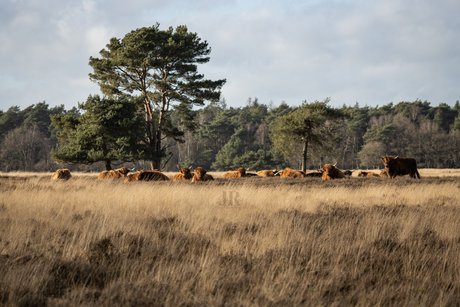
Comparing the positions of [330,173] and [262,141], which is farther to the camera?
[262,141]

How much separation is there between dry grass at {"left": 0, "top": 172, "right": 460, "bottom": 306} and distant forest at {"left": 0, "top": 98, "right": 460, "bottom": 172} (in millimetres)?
40756

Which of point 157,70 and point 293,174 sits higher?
point 157,70

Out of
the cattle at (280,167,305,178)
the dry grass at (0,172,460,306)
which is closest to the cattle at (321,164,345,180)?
the cattle at (280,167,305,178)

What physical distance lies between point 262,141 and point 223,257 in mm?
61672

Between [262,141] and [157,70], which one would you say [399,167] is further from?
[262,141]

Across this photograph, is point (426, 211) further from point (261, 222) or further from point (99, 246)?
point (99, 246)

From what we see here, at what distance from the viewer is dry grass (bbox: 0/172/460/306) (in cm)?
289

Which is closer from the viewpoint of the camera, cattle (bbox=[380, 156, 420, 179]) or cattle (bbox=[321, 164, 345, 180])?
cattle (bbox=[380, 156, 420, 179])

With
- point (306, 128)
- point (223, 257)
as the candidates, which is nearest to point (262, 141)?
point (306, 128)

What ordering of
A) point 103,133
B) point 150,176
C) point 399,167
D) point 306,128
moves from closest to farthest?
point 150,176, point 399,167, point 103,133, point 306,128

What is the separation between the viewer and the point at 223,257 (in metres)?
3.77

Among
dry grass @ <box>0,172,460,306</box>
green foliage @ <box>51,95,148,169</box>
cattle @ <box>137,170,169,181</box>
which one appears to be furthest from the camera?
green foliage @ <box>51,95,148,169</box>

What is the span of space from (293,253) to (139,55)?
20.4 meters

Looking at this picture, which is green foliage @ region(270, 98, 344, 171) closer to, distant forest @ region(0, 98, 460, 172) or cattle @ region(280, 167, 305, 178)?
cattle @ region(280, 167, 305, 178)
